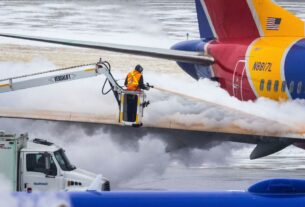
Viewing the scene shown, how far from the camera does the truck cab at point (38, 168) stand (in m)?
21.9

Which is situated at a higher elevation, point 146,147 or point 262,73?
point 262,73

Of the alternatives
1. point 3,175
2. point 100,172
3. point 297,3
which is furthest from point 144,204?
point 297,3

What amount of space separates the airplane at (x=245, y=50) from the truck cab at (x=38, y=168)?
99.2 inches

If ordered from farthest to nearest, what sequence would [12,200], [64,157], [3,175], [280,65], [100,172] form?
[280,65] → [100,172] → [64,157] → [3,175] → [12,200]

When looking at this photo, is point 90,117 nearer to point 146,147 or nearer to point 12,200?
point 146,147

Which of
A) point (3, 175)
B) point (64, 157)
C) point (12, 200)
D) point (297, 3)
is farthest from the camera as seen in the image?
point (297, 3)

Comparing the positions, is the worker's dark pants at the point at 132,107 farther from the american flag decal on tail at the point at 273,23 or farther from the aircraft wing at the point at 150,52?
the american flag decal on tail at the point at 273,23

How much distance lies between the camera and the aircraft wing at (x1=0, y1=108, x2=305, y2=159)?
2420cm

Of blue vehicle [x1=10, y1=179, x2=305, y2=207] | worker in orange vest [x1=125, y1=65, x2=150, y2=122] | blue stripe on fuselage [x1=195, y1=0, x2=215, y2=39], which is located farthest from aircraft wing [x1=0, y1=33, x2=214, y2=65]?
blue vehicle [x1=10, y1=179, x2=305, y2=207]

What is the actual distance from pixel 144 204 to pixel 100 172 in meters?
12.7

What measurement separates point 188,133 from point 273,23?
5367 millimetres

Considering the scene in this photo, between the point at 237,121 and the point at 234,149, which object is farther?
the point at 234,149

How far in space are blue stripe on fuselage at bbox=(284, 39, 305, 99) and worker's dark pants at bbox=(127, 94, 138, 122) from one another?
392 cm

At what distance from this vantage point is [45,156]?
2245 cm
